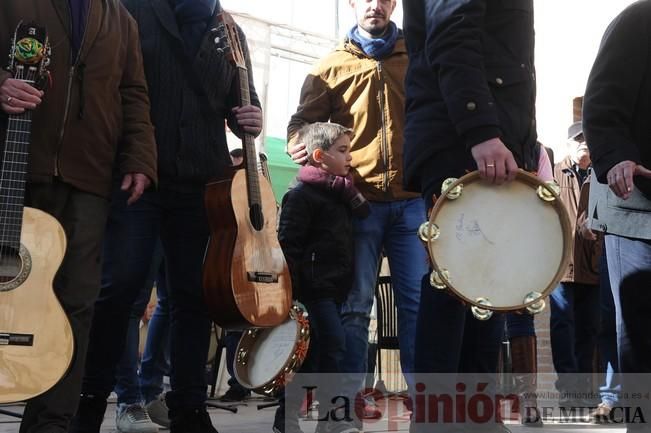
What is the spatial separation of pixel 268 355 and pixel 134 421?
2.40 ft

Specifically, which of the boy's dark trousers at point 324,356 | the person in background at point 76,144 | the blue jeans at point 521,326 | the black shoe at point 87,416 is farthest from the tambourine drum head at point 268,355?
the blue jeans at point 521,326

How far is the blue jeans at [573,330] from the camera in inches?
259

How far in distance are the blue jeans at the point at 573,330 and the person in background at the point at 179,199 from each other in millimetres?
3169

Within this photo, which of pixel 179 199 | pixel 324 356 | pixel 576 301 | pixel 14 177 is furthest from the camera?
pixel 576 301

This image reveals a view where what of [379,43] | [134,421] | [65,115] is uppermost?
[379,43]

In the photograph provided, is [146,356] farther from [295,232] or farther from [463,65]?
[463,65]

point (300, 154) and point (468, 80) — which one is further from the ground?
point (300, 154)

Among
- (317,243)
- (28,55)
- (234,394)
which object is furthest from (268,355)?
(234,394)

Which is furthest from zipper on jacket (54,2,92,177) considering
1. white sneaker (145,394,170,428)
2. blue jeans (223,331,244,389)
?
blue jeans (223,331,244,389)

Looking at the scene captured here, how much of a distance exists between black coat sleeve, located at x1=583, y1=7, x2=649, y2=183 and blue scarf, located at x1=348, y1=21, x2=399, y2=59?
1551mm

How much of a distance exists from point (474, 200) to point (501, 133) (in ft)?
0.82

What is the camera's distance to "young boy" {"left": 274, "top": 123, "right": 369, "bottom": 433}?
15.0 feet

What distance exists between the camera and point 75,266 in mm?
3320

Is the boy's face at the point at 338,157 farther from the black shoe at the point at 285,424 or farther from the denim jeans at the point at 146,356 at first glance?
the black shoe at the point at 285,424
